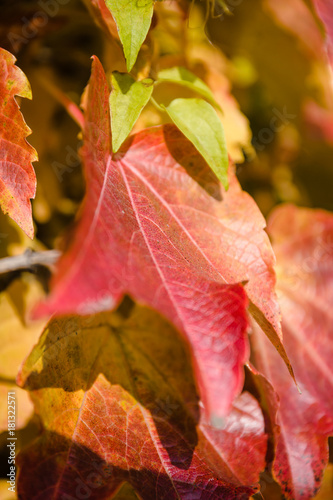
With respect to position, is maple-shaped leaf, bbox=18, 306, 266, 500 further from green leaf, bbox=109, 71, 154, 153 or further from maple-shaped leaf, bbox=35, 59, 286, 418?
green leaf, bbox=109, 71, 154, 153

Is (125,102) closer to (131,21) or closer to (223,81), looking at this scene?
(131,21)

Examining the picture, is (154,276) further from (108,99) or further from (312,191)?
(312,191)

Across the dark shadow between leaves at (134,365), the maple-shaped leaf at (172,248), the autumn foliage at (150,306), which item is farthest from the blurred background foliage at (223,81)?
the dark shadow between leaves at (134,365)

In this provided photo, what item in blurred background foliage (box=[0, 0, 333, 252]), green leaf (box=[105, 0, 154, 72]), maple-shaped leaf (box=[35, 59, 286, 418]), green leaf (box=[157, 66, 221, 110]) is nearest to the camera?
maple-shaped leaf (box=[35, 59, 286, 418])

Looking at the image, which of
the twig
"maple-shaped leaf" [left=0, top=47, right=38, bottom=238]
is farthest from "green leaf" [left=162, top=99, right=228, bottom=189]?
the twig

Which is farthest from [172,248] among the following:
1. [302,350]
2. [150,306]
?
[302,350]

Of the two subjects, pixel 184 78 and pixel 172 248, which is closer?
pixel 172 248
